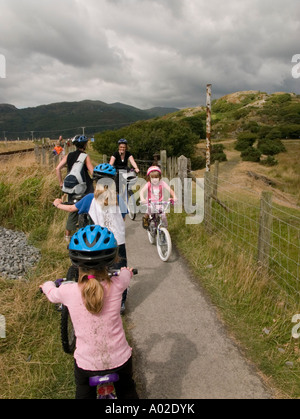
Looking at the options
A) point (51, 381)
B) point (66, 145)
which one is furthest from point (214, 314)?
point (66, 145)

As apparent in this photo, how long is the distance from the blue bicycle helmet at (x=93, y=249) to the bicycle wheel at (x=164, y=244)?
Answer: 3617mm

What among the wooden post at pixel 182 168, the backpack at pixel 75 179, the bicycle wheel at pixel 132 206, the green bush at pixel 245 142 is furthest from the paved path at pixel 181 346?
the green bush at pixel 245 142

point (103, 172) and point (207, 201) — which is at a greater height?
point (103, 172)

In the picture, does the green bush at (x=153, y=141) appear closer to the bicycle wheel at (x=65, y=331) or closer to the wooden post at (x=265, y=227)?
the wooden post at (x=265, y=227)

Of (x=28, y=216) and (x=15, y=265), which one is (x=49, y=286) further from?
(x=28, y=216)

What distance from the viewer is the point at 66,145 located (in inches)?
675

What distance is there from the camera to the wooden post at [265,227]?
14.8 feet

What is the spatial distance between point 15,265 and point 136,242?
2802 millimetres

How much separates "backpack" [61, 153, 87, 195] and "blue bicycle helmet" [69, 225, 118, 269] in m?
3.16

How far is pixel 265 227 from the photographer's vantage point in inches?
182

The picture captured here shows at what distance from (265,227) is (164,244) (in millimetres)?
2046

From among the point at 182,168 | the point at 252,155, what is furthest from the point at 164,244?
the point at 252,155

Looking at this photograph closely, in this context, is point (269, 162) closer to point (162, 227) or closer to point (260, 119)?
point (162, 227)

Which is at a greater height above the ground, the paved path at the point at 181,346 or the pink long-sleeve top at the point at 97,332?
the pink long-sleeve top at the point at 97,332
